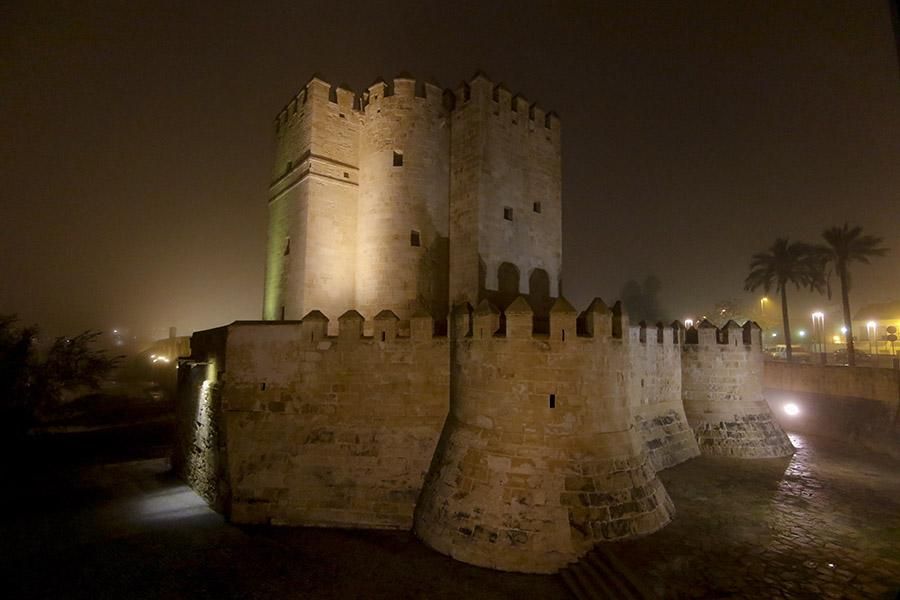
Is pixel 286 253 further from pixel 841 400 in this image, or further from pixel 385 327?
pixel 841 400

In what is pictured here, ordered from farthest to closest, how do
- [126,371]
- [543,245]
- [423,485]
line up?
[126,371] < [543,245] < [423,485]

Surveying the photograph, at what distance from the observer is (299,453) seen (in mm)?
10609

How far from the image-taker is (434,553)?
8688mm

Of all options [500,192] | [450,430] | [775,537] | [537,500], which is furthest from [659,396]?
[500,192]

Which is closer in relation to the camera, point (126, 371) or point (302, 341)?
point (302, 341)

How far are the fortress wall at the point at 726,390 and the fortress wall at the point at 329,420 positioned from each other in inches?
386

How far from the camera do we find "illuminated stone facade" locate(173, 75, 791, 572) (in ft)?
28.9

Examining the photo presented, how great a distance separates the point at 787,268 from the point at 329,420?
32.7 metres

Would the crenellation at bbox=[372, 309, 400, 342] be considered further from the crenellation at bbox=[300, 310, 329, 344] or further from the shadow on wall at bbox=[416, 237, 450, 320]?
the shadow on wall at bbox=[416, 237, 450, 320]

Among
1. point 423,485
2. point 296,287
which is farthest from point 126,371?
point 423,485

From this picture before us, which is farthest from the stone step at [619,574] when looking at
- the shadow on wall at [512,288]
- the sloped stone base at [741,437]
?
the sloped stone base at [741,437]

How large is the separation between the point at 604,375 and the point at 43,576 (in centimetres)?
1193

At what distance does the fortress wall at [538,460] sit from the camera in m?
8.19

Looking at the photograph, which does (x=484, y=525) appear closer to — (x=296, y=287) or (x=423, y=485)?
(x=423, y=485)
